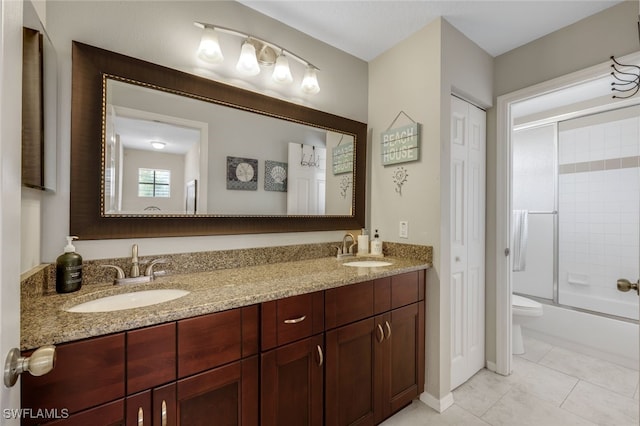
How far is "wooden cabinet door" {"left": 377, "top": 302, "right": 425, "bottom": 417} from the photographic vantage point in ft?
5.28

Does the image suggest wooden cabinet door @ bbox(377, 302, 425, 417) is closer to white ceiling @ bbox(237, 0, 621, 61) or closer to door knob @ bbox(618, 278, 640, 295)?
door knob @ bbox(618, 278, 640, 295)

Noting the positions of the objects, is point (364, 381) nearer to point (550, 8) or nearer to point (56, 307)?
point (56, 307)

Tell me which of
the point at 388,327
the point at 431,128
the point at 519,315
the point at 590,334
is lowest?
the point at 590,334

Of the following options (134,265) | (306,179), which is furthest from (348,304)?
(134,265)

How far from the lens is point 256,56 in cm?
172

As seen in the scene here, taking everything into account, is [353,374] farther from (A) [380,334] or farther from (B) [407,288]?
(B) [407,288]

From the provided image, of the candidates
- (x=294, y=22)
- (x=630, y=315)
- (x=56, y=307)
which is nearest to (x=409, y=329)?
(x=56, y=307)

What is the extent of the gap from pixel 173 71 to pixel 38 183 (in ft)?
2.67

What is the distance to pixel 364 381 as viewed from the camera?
150 centimetres

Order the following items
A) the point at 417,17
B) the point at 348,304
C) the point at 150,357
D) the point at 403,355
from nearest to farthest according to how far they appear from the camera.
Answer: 1. the point at 150,357
2. the point at 348,304
3. the point at 403,355
4. the point at 417,17

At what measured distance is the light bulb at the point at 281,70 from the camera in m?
1.77

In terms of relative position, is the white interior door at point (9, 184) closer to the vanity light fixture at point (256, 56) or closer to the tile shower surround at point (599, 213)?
the vanity light fixture at point (256, 56)

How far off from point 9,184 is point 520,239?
4.05 m

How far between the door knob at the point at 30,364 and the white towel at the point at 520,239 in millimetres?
3900
